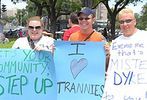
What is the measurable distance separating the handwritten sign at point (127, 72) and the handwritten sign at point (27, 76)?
3.00 ft

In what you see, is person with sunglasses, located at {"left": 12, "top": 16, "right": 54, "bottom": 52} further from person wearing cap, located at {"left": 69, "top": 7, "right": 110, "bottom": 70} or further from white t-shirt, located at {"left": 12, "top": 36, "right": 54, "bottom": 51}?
person wearing cap, located at {"left": 69, "top": 7, "right": 110, "bottom": 70}

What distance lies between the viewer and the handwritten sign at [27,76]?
6188 millimetres

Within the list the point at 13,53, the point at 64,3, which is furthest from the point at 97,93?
the point at 64,3

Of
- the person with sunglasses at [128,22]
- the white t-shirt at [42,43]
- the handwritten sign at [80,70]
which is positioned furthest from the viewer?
the white t-shirt at [42,43]

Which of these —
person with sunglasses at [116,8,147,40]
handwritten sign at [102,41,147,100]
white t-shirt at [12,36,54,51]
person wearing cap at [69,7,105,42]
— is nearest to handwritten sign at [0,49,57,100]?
white t-shirt at [12,36,54,51]

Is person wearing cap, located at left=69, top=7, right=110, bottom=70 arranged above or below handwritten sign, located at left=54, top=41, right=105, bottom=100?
above

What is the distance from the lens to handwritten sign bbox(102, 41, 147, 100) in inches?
215

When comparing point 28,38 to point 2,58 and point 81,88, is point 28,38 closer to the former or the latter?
point 2,58

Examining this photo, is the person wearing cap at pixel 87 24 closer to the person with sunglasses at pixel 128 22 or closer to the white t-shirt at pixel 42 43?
the white t-shirt at pixel 42 43

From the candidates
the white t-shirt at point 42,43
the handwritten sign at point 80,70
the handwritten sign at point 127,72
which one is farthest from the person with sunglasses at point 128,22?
the white t-shirt at point 42,43

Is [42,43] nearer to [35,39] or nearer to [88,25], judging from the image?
[35,39]

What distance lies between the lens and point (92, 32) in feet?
19.9

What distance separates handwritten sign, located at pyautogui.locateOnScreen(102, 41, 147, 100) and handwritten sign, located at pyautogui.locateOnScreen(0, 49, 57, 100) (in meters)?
0.91

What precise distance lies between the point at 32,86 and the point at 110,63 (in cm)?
122
